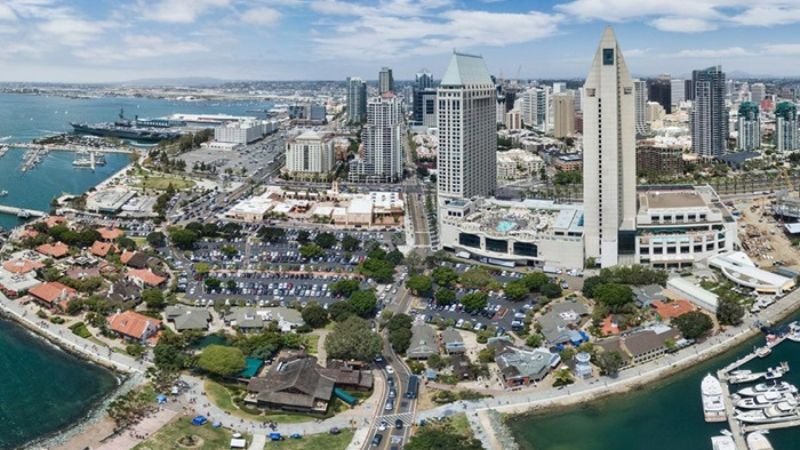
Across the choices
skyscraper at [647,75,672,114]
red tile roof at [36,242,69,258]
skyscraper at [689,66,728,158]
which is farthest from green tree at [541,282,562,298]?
skyscraper at [647,75,672,114]

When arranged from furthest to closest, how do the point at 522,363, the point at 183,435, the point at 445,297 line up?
1. the point at 445,297
2. the point at 522,363
3. the point at 183,435

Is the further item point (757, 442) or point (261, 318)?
point (261, 318)

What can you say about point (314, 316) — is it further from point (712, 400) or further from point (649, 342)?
point (712, 400)

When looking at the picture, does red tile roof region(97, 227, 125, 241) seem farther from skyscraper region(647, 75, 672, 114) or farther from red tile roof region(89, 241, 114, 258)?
skyscraper region(647, 75, 672, 114)

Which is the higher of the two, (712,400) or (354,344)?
(354,344)

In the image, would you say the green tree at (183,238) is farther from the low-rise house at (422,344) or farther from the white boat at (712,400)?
the white boat at (712,400)

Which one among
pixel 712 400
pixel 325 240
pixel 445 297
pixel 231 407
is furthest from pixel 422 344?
pixel 325 240

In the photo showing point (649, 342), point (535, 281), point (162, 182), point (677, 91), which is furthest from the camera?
point (677, 91)
